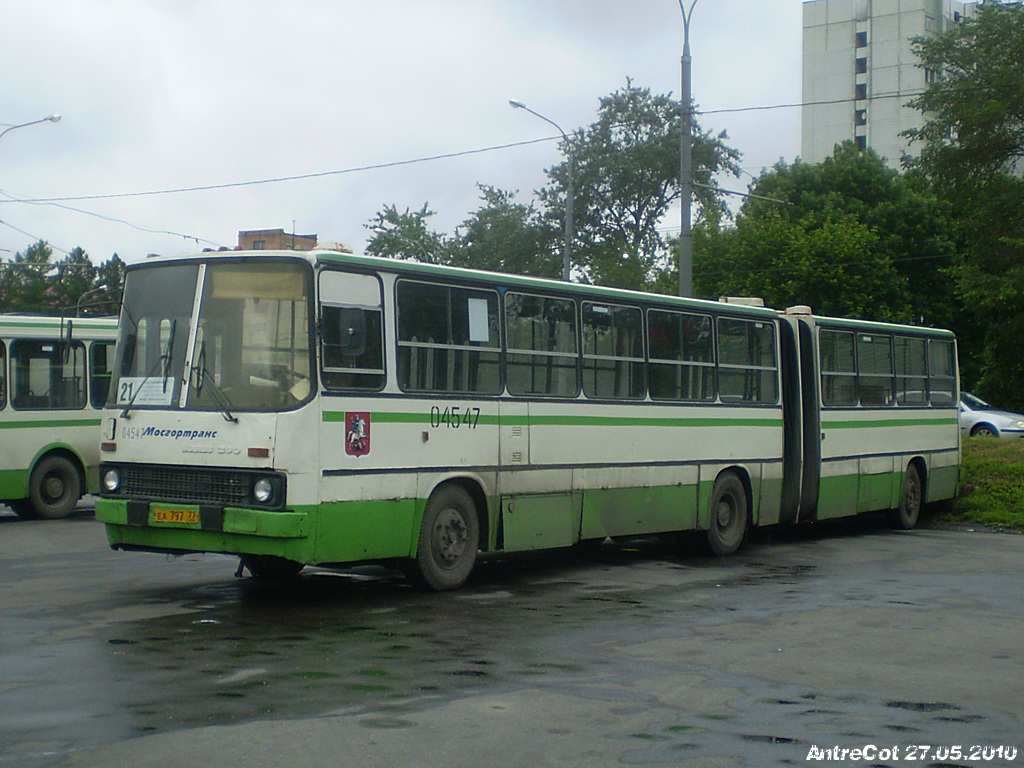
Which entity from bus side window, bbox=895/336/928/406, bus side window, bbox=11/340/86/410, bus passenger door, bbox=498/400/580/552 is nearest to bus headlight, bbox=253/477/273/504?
bus passenger door, bbox=498/400/580/552

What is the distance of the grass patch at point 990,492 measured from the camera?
21.6 m

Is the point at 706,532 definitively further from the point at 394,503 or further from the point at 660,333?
the point at 394,503

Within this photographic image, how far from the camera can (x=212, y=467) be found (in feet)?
36.3

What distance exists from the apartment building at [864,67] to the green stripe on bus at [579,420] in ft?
259

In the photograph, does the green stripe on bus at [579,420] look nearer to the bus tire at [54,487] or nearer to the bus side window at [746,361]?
the bus side window at [746,361]

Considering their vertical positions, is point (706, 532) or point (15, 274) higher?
point (15, 274)

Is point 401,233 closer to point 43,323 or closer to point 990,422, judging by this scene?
point 990,422

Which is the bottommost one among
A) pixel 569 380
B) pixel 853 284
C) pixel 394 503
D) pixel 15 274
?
pixel 394 503

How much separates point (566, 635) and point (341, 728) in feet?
11.2

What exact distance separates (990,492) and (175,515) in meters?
15.6

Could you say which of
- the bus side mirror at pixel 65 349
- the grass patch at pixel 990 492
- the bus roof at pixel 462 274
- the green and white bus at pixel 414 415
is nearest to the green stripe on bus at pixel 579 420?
the green and white bus at pixel 414 415

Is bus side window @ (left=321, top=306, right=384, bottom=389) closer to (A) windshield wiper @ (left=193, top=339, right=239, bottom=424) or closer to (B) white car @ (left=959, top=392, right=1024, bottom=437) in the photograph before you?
(A) windshield wiper @ (left=193, top=339, right=239, bottom=424)

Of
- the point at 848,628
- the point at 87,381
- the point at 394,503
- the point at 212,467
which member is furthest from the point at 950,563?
the point at 87,381

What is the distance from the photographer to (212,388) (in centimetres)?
1123
